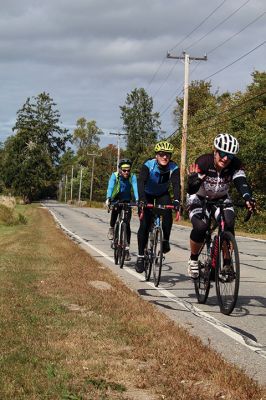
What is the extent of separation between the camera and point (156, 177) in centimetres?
838

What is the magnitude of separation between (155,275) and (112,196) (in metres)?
2.93

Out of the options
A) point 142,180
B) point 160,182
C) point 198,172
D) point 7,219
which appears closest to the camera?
point 198,172

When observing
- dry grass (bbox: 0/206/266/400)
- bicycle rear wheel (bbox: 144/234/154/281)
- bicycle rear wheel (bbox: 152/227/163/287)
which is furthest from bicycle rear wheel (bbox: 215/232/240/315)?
bicycle rear wheel (bbox: 144/234/154/281)

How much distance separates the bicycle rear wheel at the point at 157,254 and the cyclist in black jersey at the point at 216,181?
4.27ft

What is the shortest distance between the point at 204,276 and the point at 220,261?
549mm

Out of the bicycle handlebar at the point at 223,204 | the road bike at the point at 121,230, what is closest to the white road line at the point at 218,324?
the bicycle handlebar at the point at 223,204

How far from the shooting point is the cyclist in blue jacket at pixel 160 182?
816cm

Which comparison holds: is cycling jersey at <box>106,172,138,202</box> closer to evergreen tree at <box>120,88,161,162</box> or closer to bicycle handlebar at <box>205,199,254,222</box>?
bicycle handlebar at <box>205,199,254,222</box>

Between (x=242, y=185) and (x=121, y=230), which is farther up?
(x=242, y=185)

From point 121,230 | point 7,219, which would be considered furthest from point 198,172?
point 7,219

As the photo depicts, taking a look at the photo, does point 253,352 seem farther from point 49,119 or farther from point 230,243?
point 49,119

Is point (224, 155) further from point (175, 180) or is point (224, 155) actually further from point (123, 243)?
point (123, 243)

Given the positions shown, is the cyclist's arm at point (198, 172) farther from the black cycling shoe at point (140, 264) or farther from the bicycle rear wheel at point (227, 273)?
the black cycling shoe at point (140, 264)

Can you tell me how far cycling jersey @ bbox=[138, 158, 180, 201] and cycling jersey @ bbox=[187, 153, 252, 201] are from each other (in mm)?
1606
